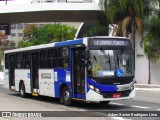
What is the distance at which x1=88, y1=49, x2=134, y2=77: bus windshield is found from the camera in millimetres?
16328

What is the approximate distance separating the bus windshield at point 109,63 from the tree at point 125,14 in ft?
59.1

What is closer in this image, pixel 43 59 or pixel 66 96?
pixel 66 96

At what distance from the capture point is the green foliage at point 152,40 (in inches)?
1346

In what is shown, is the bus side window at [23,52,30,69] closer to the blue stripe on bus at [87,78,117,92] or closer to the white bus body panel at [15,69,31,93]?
the white bus body panel at [15,69,31,93]

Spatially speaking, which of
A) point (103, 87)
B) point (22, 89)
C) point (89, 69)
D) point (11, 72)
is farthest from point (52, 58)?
point (11, 72)

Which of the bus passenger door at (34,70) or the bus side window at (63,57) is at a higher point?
the bus side window at (63,57)

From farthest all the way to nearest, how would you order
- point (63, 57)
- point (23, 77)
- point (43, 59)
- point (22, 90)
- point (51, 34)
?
point (51, 34) < point (22, 90) < point (23, 77) < point (43, 59) < point (63, 57)

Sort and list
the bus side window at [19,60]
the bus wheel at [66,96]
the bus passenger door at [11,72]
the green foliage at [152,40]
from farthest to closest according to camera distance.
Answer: the green foliage at [152,40]
the bus passenger door at [11,72]
the bus side window at [19,60]
the bus wheel at [66,96]

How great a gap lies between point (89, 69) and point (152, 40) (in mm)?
18714

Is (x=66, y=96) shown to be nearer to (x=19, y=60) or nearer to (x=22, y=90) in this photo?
(x=22, y=90)

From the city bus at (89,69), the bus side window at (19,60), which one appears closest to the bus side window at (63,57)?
the city bus at (89,69)

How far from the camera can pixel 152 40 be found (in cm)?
3419

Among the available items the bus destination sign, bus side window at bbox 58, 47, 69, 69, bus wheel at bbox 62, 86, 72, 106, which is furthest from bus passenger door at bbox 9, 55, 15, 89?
the bus destination sign

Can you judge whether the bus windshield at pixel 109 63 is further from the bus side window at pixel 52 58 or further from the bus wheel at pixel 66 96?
the bus side window at pixel 52 58
